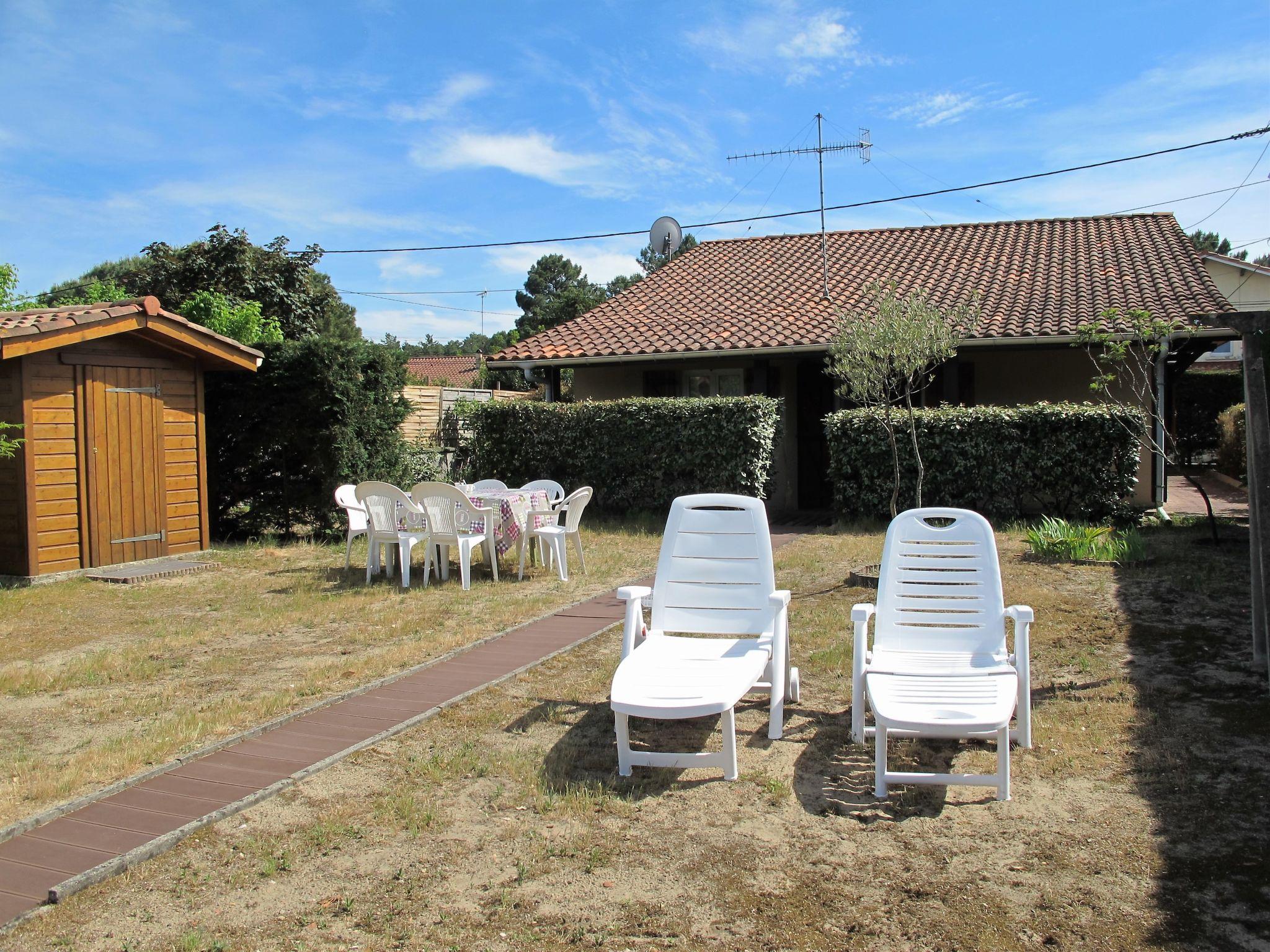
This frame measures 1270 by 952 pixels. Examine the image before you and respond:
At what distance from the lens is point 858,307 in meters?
14.8

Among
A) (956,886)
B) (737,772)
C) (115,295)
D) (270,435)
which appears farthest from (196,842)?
(115,295)

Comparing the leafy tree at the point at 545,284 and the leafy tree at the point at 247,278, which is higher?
the leafy tree at the point at 545,284

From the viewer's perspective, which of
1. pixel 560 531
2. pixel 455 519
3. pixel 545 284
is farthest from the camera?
pixel 545 284

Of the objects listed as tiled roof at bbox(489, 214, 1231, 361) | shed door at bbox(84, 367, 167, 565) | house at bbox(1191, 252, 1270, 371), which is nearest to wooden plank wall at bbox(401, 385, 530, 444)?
tiled roof at bbox(489, 214, 1231, 361)

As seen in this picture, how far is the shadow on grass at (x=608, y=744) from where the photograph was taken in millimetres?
4504

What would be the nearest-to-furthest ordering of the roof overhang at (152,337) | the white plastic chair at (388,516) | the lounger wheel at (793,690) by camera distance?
the lounger wheel at (793,690), the roof overhang at (152,337), the white plastic chair at (388,516)

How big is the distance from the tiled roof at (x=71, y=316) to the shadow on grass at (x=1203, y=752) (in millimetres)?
10149

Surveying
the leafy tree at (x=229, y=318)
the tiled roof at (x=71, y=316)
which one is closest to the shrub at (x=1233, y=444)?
the tiled roof at (x=71, y=316)

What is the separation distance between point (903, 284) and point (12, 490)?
1433cm

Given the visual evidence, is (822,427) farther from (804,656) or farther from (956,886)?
(956,886)

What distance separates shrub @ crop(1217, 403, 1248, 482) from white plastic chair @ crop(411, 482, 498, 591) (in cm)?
1379

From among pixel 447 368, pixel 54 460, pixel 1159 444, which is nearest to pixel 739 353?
pixel 1159 444

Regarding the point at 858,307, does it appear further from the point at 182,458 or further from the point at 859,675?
the point at 859,675

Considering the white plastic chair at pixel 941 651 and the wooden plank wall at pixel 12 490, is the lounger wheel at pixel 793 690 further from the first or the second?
the wooden plank wall at pixel 12 490
